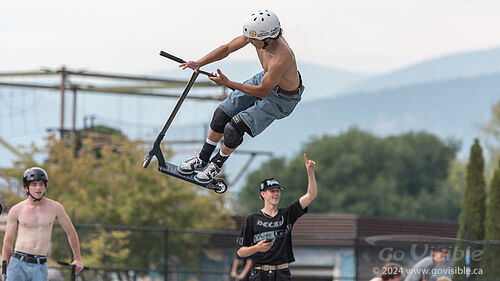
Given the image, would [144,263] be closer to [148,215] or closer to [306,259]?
[148,215]

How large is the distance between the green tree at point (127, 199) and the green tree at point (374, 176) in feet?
150

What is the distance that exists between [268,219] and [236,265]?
33.6 feet

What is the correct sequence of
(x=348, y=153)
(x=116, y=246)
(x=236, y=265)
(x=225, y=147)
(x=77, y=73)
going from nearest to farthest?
(x=225, y=147) → (x=236, y=265) → (x=116, y=246) → (x=77, y=73) → (x=348, y=153)

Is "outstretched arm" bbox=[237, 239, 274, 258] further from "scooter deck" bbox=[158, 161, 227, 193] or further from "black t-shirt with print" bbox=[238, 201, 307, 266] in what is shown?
"scooter deck" bbox=[158, 161, 227, 193]

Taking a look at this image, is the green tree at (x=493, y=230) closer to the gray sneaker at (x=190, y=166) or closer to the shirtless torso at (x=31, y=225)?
the gray sneaker at (x=190, y=166)

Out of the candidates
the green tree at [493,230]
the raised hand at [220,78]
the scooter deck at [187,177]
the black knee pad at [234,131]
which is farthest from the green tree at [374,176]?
the raised hand at [220,78]

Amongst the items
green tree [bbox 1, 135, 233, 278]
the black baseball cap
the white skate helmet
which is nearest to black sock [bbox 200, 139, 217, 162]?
the black baseball cap

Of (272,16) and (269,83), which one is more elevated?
(272,16)

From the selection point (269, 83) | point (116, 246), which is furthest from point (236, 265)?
point (269, 83)

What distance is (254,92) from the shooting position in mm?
8477

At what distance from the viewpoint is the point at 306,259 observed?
3488cm

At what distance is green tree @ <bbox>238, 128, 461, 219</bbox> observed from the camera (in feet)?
255

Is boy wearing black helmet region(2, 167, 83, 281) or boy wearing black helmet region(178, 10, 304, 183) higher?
boy wearing black helmet region(178, 10, 304, 183)

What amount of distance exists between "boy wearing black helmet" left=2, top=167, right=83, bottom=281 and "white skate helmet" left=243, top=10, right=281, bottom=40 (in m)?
2.91
